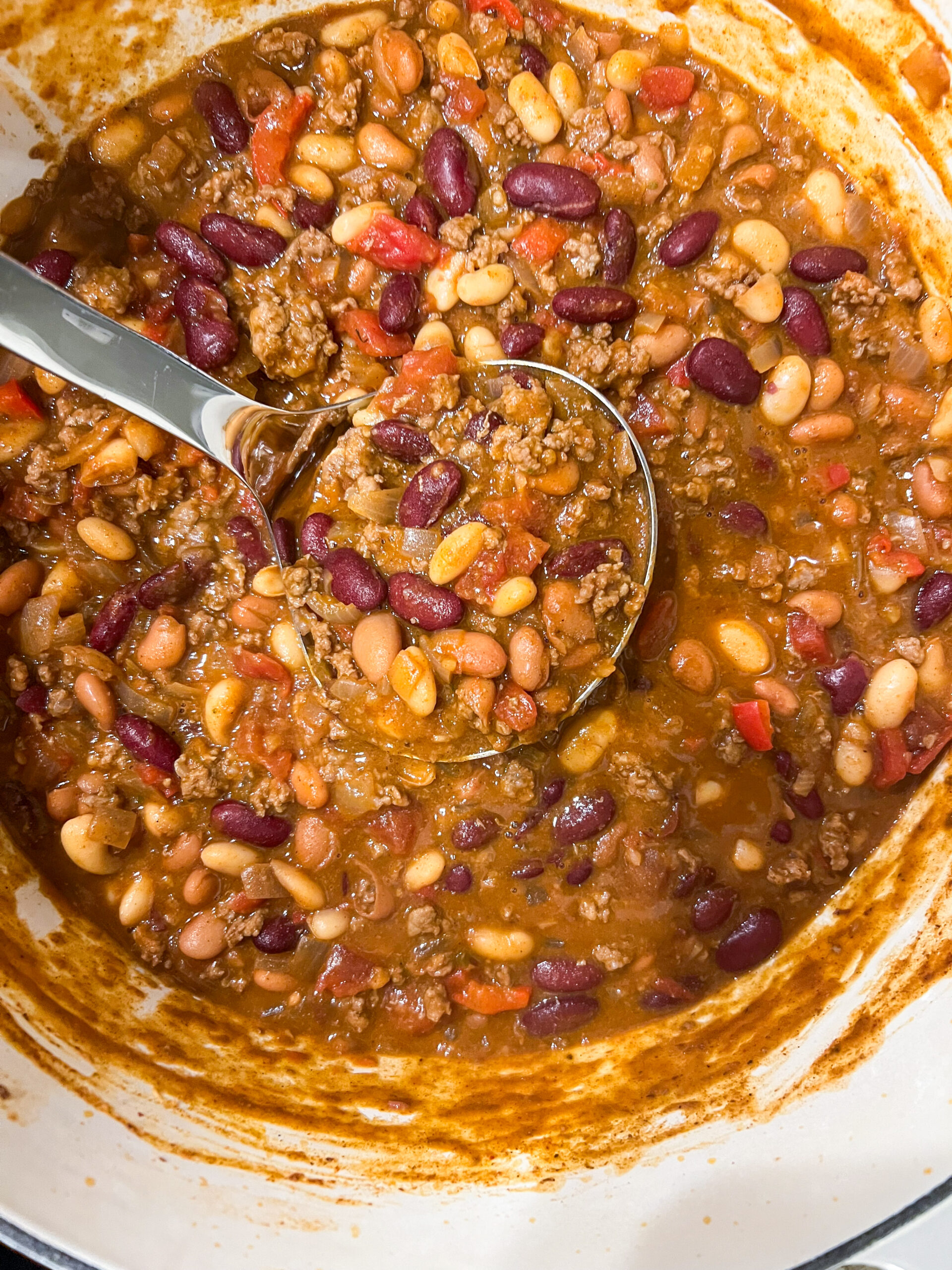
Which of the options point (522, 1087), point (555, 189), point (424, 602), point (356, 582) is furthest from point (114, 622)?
point (522, 1087)

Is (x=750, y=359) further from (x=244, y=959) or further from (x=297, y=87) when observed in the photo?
(x=244, y=959)

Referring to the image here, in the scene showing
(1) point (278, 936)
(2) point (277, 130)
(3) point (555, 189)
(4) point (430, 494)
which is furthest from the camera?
(1) point (278, 936)

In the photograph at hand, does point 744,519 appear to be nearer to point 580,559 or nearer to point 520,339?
point 580,559

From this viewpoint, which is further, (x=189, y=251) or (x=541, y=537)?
(x=189, y=251)

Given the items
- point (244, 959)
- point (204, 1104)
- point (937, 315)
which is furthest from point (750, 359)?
point (204, 1104)

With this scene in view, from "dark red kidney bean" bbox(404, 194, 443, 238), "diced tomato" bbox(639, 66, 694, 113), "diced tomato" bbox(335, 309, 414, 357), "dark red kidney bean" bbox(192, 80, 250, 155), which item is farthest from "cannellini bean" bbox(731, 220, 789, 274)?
"dark red kidney bean" bbox(192, 80, 250, 155)

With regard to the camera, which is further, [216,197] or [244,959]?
[244,959]
